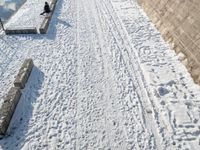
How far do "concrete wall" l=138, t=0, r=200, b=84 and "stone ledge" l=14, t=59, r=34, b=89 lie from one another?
6.34 meters

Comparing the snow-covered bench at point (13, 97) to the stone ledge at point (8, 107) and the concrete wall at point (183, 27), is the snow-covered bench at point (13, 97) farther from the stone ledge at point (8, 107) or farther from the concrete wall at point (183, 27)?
the concrete wall at point (183, 27)

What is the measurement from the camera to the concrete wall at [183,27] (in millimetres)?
9613

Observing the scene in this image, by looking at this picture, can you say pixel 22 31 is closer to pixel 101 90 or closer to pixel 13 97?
pixel 13 97

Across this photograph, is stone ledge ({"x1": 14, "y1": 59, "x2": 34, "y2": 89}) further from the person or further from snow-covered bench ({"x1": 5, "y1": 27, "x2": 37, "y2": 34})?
the person

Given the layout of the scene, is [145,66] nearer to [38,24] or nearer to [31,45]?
[31,45]

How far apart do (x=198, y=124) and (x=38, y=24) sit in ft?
35.0

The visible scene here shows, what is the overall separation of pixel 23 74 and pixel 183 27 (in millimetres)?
7197

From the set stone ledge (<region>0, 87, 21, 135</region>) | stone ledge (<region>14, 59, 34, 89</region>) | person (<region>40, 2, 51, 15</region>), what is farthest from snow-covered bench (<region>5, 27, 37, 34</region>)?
stone ledge (<region>0, 87, 21, 135</region>)

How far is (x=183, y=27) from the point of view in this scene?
1084 cm

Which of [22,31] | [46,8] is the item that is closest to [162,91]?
[22,31]

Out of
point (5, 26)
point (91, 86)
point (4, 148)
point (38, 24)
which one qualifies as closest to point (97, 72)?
point (91, 86)

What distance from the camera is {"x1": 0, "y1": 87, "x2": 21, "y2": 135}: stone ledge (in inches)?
283

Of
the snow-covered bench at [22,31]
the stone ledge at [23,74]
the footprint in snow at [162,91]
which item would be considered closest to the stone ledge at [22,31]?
the snow-covered bench at [22,31]

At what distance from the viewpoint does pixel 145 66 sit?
32.9 ft
